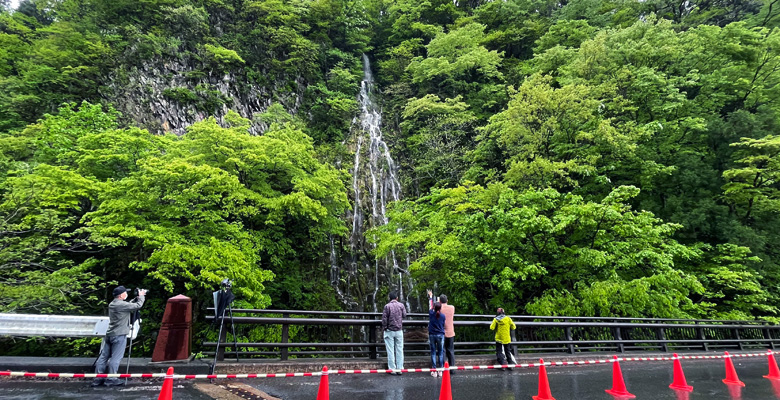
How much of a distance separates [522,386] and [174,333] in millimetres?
6229

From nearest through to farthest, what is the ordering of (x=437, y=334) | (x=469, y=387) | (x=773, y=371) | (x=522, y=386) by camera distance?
(x=469, y=387), (x=522, y=386), (x=437, y=334), (x=773, y=371)

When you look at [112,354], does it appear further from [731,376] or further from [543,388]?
[731,376]

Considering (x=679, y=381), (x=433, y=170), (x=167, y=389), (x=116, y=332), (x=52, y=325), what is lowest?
(x=679, y=381)

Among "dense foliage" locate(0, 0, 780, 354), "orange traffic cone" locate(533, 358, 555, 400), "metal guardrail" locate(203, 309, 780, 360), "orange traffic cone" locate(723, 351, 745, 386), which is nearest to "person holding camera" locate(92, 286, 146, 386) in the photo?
"metal guardrail" locate(203, 309, 780, 360)

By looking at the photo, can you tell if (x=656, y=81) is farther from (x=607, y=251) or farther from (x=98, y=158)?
(x=98, y=158)

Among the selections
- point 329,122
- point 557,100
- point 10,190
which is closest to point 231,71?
point 329,122

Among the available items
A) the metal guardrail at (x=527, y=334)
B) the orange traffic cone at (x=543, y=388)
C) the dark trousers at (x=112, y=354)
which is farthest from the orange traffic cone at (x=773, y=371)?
the dark trousers at (x=112, y=354)

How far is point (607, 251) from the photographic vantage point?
1078 centimetres

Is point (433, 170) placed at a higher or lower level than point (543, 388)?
higher

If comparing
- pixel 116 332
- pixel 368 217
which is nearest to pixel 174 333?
pixel 116 332

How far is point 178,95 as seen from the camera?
20297mm

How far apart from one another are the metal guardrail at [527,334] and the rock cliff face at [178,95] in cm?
1445

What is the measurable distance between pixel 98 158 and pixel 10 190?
234 cm

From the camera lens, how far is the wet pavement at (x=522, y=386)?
17.0 feet
